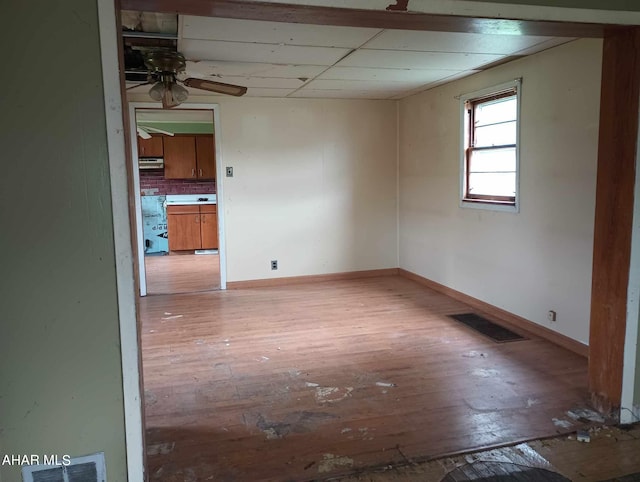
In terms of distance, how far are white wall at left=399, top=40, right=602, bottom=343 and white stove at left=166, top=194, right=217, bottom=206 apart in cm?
481

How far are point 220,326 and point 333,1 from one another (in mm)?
3241

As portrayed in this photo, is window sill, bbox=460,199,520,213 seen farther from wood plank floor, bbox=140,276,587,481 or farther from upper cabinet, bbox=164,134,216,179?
upper cabinet, bbox=164,134,216,179

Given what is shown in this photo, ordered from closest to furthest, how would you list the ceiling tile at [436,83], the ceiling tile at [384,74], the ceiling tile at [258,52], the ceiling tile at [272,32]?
the ceiling tile at [272,32], the ceiling tile at [258,52], the ceiling tile at [384,74], the ceiling tile at [436,83]

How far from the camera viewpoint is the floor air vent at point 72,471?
1787 millimetres

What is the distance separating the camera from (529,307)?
4117mm

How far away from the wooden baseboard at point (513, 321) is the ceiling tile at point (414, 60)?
221 cm

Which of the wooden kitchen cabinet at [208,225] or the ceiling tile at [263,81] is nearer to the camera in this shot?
the ceiling tile at [263,81]

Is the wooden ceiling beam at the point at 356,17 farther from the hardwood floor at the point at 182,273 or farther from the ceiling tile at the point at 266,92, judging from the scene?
the hardwood floor at the point at 182,273

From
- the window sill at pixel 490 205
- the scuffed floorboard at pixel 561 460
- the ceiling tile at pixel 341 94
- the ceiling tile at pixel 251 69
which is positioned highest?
the ceiling tile at pixel 341 94

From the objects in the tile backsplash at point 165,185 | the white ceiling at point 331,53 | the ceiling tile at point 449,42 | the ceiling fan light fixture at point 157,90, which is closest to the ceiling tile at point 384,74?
the white ceiling at point 331,53

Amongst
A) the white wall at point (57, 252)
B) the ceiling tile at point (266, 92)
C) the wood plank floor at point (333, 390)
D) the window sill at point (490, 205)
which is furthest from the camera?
the ceiling tile at point (266, 92)

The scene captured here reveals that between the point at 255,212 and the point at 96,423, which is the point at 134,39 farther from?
the point at 255,212

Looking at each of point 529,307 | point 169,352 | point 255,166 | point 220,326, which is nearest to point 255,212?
point 255,166

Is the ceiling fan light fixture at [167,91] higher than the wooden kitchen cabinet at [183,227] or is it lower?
higher
